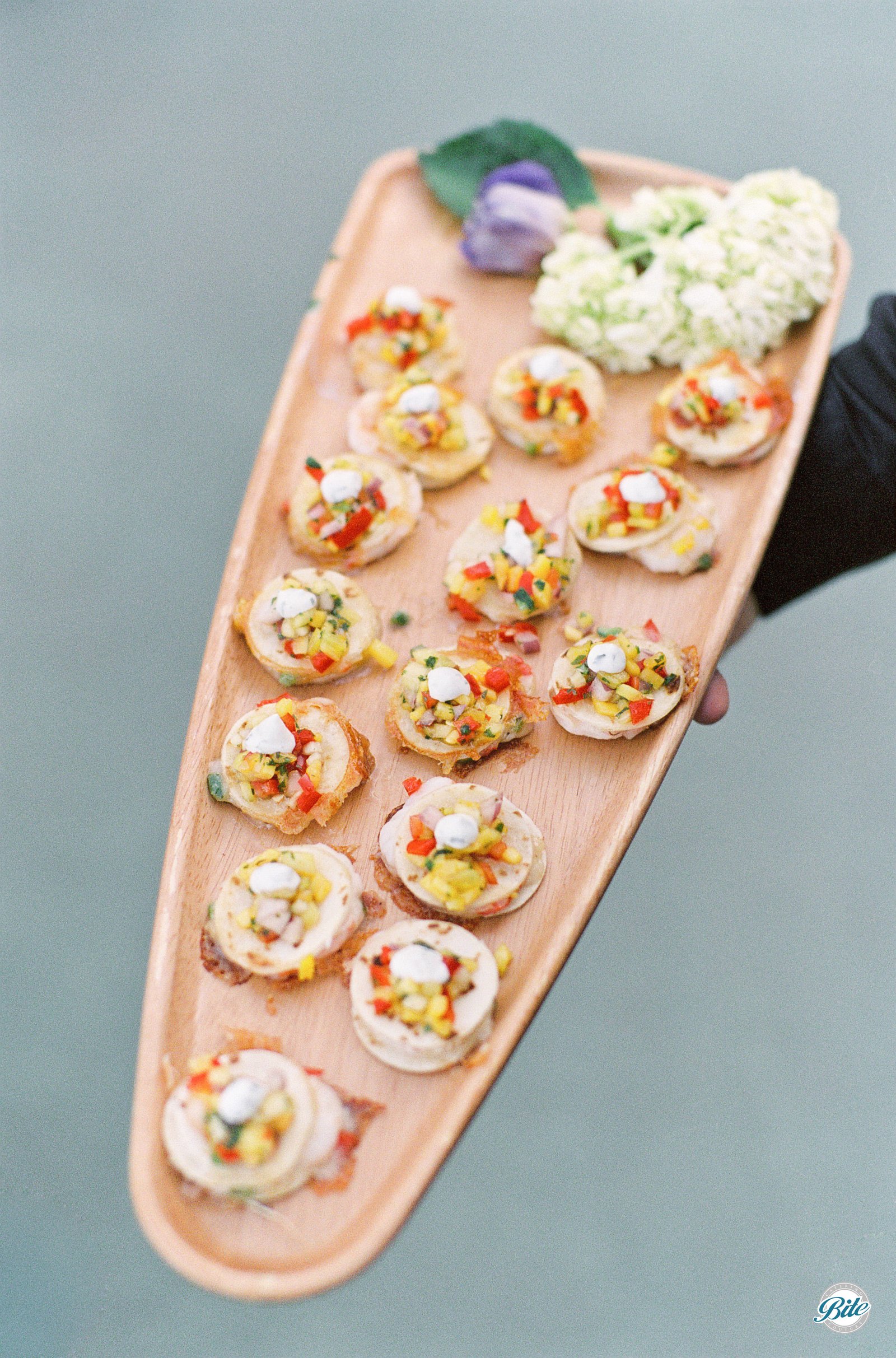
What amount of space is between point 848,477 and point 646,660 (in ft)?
4.37

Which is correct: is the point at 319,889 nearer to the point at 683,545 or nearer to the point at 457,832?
the point at 457,832

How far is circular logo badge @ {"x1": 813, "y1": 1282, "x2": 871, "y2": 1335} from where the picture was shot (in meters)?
3.55

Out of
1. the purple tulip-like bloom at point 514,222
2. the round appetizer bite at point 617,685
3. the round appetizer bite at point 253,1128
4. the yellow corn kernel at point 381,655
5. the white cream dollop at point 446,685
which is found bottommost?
the round appetizer bite at point 253,1128

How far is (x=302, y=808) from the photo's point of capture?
9.89ft

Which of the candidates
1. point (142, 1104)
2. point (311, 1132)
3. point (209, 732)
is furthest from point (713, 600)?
point (142, 1104)

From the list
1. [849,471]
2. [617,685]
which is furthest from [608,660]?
[849,471]

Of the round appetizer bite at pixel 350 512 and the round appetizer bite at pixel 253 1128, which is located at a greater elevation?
the round appetizer bite at pixel 350 512

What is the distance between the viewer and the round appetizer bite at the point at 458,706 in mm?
3082

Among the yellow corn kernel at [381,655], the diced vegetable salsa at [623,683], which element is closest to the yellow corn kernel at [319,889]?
the yellow corn kernel at [381,655]

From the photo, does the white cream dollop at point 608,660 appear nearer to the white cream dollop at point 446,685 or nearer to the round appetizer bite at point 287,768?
the white cream dollop at point 446,685

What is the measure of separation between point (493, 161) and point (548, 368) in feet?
3.82

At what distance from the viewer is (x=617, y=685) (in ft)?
10.3

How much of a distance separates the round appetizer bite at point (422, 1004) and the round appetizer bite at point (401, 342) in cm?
205

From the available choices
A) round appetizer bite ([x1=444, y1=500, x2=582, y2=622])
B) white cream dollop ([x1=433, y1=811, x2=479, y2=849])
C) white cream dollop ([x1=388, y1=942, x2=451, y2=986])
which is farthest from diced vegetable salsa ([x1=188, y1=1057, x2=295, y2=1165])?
round appetizer bite ([x1=444, y1=500, x2=582, y2=622])
